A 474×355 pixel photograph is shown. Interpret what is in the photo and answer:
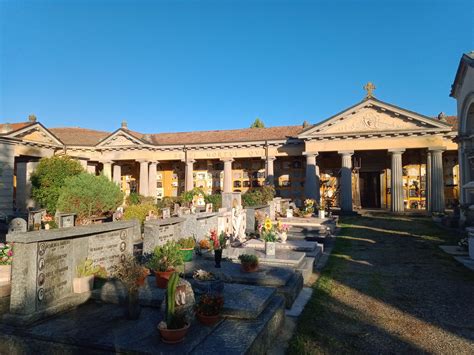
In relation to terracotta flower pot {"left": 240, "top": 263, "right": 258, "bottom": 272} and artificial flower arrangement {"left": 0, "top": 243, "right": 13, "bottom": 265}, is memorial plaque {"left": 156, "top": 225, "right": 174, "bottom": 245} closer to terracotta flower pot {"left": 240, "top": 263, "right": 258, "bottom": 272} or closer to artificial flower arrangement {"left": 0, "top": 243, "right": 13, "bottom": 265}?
terracotta flower pot {"left": 240, "top": 263, "right": 258, "bottom": 272}

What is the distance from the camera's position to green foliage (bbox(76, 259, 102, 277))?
4918 millimetres

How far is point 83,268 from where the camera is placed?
4.99 metres

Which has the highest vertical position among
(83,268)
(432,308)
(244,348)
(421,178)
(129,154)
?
(129,154)

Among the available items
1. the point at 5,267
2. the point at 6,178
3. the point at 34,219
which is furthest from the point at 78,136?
the point at 5,267

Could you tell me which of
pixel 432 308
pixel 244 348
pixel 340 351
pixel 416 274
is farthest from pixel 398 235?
pixel 244 348

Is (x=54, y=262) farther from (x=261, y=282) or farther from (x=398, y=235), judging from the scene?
(x=398, y=235)

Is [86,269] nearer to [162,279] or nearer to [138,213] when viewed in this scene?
[162,279]

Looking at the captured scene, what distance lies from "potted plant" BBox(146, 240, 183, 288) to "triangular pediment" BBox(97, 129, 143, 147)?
77.5 ft

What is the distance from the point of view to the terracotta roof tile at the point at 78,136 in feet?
94.6

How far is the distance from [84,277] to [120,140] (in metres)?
25.5

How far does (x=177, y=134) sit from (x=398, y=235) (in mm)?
22901

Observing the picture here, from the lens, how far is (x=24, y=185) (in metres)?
21.6

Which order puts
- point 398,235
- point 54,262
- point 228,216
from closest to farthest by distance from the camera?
point 54,262 < point 228,216 < point 398,235

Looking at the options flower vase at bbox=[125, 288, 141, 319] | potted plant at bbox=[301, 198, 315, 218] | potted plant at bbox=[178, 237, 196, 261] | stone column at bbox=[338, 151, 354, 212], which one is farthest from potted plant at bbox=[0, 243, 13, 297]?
stone column at bbox=[338, 151, 354, 212]
